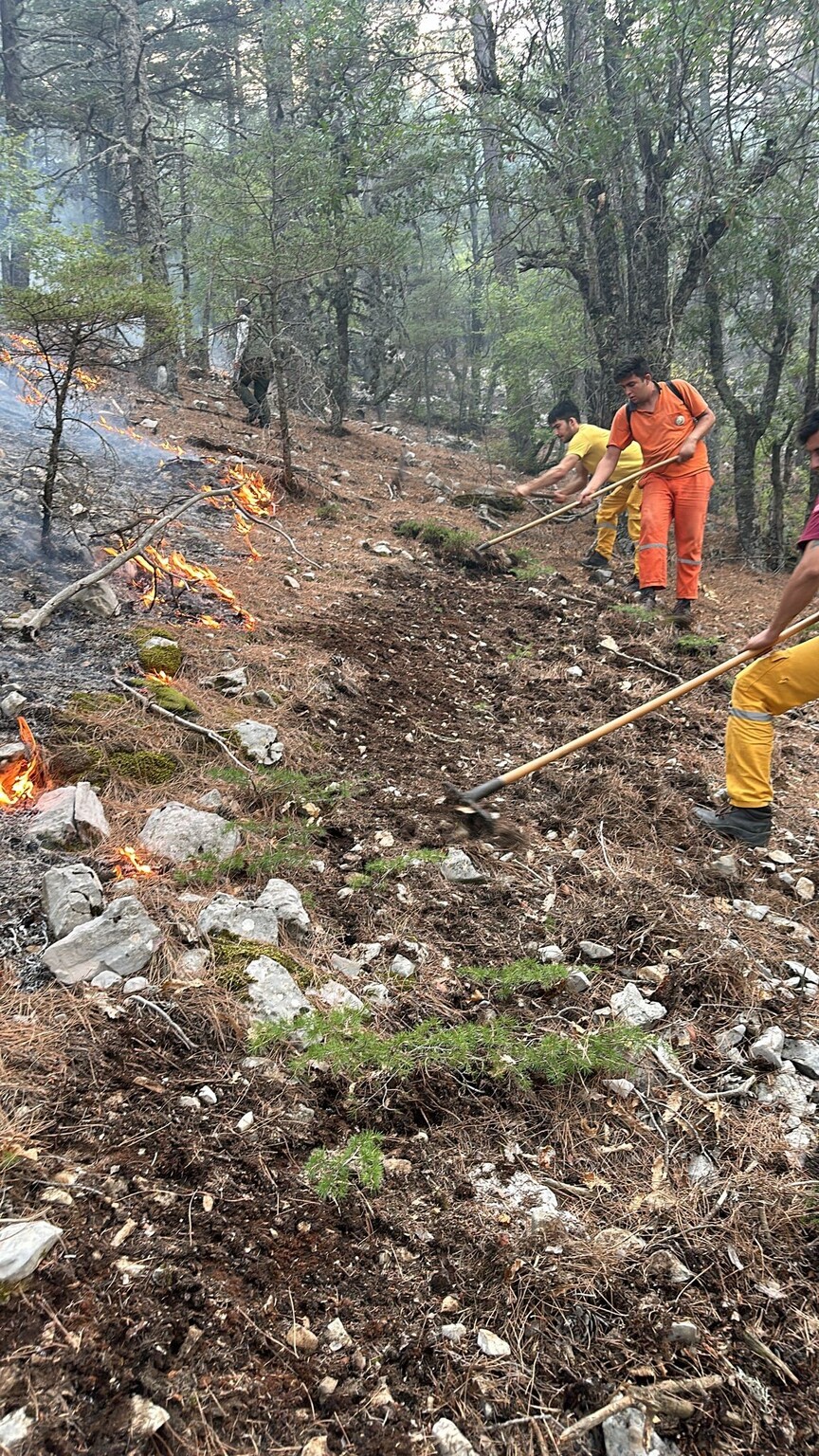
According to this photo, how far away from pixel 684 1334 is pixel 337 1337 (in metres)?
0.76

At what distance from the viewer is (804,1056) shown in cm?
242

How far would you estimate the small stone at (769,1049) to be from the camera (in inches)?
93.8

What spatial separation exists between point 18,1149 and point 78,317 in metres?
4.63

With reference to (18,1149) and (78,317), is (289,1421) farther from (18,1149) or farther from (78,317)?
(78,317)

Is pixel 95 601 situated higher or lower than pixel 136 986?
higher

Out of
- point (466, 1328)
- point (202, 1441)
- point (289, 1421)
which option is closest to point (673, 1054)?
point (466, 1328)

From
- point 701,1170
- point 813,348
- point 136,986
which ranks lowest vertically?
point 701,1170

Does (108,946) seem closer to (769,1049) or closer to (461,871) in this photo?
(461,871)

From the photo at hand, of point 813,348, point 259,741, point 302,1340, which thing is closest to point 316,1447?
point 302,1340

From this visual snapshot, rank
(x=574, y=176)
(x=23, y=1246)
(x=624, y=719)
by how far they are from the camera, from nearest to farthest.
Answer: (x=23, y=1246), (x=624, y=719), (x=574, y=176)

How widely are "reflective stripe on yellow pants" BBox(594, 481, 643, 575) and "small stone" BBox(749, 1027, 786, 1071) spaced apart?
19.7 ft

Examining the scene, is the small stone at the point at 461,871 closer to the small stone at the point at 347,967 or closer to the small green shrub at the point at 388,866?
the small green shrub at the point at 388,866

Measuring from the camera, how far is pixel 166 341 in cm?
560

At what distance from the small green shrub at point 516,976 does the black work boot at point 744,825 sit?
142 cm
